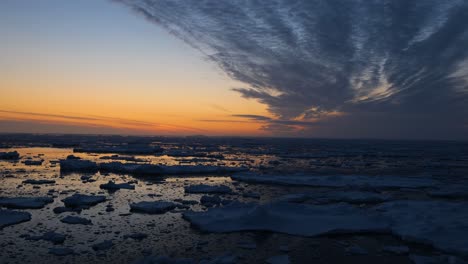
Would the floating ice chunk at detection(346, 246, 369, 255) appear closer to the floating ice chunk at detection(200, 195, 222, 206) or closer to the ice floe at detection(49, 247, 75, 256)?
the floating ice chunk at detection(200, 195, 222, 206)

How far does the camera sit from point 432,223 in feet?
30.6

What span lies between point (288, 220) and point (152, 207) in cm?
421

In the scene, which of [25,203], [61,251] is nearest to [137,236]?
[61,251]

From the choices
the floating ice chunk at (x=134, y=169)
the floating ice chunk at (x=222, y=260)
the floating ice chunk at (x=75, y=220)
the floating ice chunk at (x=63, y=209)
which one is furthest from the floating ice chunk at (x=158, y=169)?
the floating ice chunk at (x=222, y=260)

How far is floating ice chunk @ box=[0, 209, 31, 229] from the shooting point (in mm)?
9102

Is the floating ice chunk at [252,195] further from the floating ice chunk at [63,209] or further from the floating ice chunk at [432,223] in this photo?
the floating ice chunk at [63,209]

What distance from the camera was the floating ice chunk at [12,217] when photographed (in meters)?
9.10

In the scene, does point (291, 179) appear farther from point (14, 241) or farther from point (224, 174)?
point (14, 241)

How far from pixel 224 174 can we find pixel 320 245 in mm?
13218

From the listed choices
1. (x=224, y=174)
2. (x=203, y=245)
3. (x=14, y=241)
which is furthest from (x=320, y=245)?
(x=224, y=174)

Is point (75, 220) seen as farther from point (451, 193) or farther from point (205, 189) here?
point (451, 193)

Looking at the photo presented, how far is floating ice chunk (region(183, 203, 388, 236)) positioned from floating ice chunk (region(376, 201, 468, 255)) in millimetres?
569

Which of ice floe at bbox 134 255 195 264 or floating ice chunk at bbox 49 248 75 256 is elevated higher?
ice floe at bbox 134 255 195 264

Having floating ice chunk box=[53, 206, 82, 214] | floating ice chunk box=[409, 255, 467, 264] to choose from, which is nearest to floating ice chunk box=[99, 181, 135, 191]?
floating ice chunk box=[53, 206, 82, 214]
